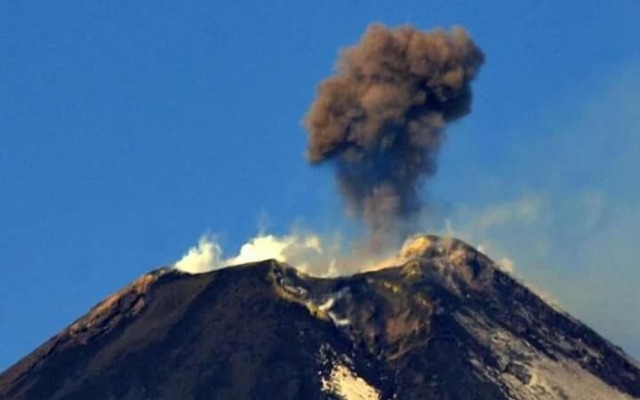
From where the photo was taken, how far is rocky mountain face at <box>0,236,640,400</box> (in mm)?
178500

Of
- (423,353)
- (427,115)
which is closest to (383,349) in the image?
(423,353)

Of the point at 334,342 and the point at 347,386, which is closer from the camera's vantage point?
the point at 347,386

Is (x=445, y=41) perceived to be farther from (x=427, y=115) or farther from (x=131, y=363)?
(x=131, y=363)

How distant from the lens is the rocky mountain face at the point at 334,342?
586ft

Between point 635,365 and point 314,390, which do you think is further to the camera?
point 635,365

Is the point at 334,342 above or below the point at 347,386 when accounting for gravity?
above

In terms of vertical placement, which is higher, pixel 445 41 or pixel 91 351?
pixel 445 41

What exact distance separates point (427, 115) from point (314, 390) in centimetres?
1949

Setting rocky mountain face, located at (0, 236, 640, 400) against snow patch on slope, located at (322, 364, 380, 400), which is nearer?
snow patch on slope, located at (322, 364, 380, 400)

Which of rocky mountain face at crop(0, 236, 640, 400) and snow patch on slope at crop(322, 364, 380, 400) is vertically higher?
rocky mountain face at crop(0, 236, 640, 400)

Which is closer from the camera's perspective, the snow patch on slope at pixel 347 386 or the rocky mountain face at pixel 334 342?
the snow patch on slope at pixel 347 386

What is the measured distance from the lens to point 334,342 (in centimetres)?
18338

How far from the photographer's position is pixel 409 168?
603 feet

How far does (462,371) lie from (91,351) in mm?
24615
